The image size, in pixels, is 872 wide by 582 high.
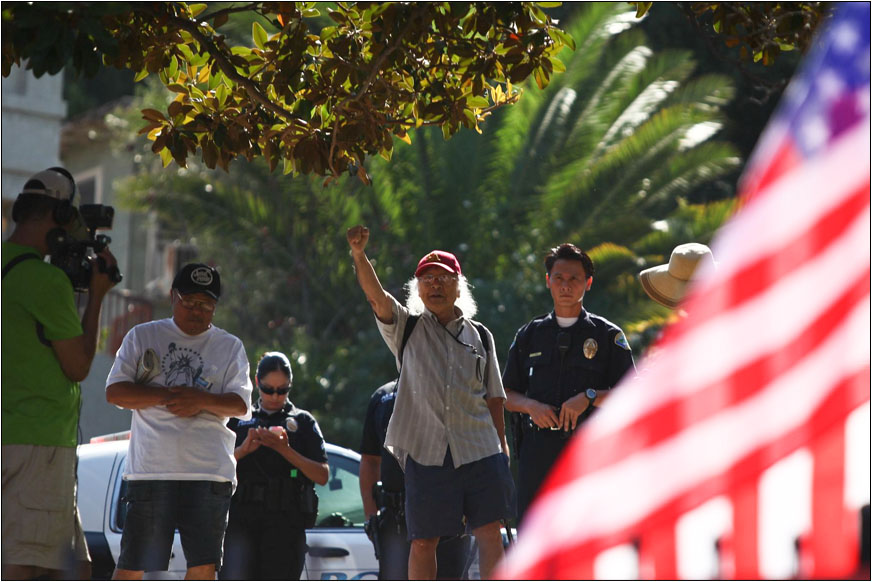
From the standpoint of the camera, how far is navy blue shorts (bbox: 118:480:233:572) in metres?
5.88

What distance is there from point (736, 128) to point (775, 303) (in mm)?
23497

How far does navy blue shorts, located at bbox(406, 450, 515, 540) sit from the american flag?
166 inches

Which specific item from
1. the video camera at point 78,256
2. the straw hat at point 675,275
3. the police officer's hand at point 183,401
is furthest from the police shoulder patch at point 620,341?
the video camera at point 78,256

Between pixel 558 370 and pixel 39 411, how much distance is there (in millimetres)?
2745

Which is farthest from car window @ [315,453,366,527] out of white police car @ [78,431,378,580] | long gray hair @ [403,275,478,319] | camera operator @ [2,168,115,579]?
camera operator @ [2,168,115,579]

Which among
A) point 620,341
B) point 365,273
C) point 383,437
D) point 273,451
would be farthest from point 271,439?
point 620,341

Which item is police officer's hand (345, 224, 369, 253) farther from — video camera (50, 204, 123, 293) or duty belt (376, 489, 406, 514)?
duty belt (376, 489, 406, 514)

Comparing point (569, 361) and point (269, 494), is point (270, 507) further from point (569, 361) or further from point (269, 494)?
point (569, 361)

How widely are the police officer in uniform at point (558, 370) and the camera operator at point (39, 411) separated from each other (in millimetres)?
2420

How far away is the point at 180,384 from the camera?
606cm

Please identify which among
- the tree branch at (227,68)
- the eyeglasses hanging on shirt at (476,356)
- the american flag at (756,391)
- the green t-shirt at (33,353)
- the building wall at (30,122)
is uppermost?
the building wall at (30,122)

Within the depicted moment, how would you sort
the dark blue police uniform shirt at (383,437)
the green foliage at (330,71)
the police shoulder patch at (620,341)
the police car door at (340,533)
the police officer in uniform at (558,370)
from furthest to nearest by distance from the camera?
1. the police car door at (340,533)
2. the dark blue police uniform shirt at (383,437)
3. the police shoulder patch at (620,341)
4. the police officer in uniform at (558,370)
5. the green foliage at (330,71)

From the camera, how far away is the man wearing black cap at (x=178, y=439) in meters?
5.89

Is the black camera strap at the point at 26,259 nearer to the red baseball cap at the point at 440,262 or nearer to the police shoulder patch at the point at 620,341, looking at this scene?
the red baseball cap at the point at 440,262
